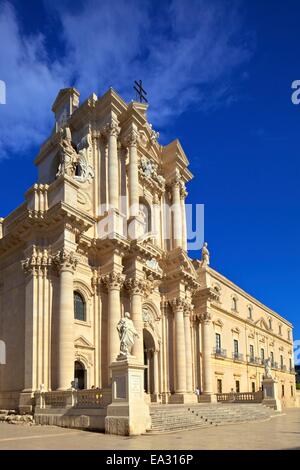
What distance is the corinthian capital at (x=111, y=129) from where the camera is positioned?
27.0 m

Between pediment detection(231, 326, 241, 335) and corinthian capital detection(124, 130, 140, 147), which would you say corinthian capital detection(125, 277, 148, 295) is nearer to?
corinthian capital detection(124, 130, 140, 147)

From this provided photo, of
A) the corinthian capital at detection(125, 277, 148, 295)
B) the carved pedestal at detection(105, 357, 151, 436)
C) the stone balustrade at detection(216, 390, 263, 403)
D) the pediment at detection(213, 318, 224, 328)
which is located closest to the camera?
the carved pedestal at detection(105, 357, 151, 436)

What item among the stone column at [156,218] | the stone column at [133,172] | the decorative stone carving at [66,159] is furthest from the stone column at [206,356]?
the decorative stone carving at [66,159]

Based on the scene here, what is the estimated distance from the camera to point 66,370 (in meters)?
20.3

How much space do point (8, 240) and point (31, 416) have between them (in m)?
8.82

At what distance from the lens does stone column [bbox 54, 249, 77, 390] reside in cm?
2023

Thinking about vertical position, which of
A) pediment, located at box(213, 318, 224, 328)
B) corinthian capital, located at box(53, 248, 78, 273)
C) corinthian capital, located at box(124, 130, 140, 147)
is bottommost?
pediment, located at box(213, 318, 224, 328)

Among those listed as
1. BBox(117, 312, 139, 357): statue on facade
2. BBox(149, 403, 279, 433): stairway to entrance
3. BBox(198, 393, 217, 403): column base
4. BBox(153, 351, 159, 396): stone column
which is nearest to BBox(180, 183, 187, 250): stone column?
BBox(153, 351, 159, 396): stone column

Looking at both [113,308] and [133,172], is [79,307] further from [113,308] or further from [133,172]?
[133,172]

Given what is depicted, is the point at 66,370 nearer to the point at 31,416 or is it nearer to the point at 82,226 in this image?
the point at 31,416

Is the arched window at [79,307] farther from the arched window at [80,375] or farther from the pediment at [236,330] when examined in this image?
the pediment at [236,330]

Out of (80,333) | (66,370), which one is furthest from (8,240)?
(66,370)

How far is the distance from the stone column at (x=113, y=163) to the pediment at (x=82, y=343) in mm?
6792

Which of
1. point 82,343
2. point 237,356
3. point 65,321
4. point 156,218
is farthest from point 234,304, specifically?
point 65,321
